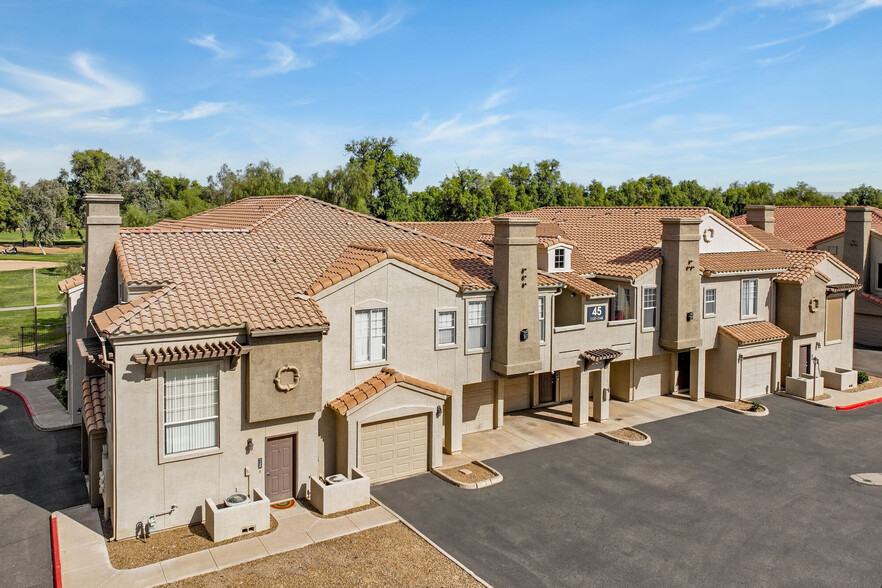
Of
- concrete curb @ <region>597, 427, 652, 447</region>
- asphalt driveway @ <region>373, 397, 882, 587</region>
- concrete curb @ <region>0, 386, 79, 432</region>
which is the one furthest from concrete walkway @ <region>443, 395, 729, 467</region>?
concrete curb @ <region>0, 386, 79, 432</region>

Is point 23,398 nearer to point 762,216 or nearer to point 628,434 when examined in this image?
point 628,434

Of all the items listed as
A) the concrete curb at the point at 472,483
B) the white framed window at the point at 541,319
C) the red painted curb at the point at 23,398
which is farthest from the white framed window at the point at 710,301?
the red painted curb at the point at 23,398

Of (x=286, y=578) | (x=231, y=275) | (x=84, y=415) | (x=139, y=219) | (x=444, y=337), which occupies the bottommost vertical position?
(x=286, y=578)

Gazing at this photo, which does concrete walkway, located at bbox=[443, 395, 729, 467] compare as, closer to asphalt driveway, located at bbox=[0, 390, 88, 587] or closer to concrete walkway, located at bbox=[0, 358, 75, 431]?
asphalt driveway, located at bbox=[0, 390, 88, 587]

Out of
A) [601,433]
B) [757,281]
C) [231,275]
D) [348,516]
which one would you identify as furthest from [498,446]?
[757,281]

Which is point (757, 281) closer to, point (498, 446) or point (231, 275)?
point (498, 446)

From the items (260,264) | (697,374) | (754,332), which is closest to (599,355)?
(697,374)
